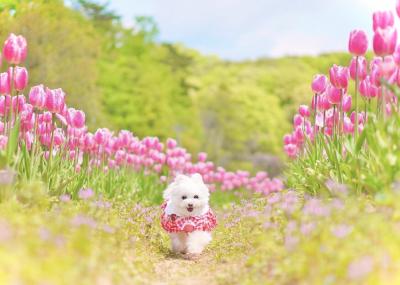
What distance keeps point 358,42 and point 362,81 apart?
702mm

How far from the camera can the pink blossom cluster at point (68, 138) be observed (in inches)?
278

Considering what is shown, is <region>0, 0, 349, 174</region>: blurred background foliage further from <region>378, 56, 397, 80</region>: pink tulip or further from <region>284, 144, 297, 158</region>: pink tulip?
<region>378, 56, 397, 80</region>: pink tulip

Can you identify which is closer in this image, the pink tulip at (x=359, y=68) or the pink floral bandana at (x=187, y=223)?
the pink tulip at (x=359, y=68)

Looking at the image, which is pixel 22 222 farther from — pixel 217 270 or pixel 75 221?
pixel 217 270

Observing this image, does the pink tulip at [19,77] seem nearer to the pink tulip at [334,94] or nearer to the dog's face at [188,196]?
the dog's face at [188,196]

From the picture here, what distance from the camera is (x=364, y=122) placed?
7.42 meters

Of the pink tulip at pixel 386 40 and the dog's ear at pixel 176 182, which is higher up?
the pink tulip at pixel 386 40

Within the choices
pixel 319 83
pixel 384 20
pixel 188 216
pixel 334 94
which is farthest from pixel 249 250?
pixel 384 20

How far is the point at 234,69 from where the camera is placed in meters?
55.4

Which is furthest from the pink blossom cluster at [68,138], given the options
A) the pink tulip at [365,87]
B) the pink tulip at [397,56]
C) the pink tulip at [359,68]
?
the pink tulip at [397,56]

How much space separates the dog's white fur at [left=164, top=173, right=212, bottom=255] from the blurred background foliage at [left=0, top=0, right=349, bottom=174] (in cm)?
588

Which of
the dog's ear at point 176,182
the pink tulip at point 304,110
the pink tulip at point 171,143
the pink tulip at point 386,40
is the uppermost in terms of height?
the pink tulip at point 386,40

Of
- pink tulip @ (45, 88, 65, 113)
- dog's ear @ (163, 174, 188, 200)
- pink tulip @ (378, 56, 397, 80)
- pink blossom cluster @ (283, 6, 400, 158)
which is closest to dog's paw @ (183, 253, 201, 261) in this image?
dog's ear @ (163, 174, 188, 200)

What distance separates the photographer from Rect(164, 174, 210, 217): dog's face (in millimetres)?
7512
